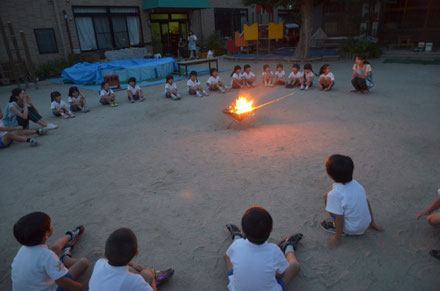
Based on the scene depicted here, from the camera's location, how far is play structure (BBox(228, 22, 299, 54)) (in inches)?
704

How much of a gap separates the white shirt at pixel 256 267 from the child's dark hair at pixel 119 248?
812 millimetres

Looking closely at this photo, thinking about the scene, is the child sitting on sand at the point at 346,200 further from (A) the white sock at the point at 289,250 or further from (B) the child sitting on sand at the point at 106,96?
(B) the child sitting on sand at the point at 106,96

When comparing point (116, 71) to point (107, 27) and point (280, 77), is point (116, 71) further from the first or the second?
point (280, 77)

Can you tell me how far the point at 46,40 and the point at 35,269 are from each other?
16.7 meters

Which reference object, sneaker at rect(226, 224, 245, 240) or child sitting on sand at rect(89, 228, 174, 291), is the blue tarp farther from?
child sitting on sand at rect(89, 228, 174, 291)

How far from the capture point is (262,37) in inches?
786

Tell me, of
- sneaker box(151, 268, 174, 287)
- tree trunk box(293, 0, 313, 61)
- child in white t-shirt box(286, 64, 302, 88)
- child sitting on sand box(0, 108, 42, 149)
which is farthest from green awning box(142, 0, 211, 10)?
sneaker box(151, 268, 174, 287)

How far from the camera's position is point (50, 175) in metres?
4.77

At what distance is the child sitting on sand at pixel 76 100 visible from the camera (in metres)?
8.40

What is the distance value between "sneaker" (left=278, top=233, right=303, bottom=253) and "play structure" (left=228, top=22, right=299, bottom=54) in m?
16.9

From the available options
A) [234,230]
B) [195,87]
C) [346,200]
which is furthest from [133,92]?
[346,200]

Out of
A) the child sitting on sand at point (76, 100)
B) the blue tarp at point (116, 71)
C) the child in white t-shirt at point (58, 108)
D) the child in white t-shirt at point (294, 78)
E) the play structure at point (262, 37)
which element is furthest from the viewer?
the play structure at point (262, 37)

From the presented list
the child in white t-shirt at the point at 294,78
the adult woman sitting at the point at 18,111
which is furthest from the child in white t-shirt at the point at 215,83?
the adult woman sitting at the point at 18,111

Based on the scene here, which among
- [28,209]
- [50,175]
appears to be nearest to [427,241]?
[28,209]
